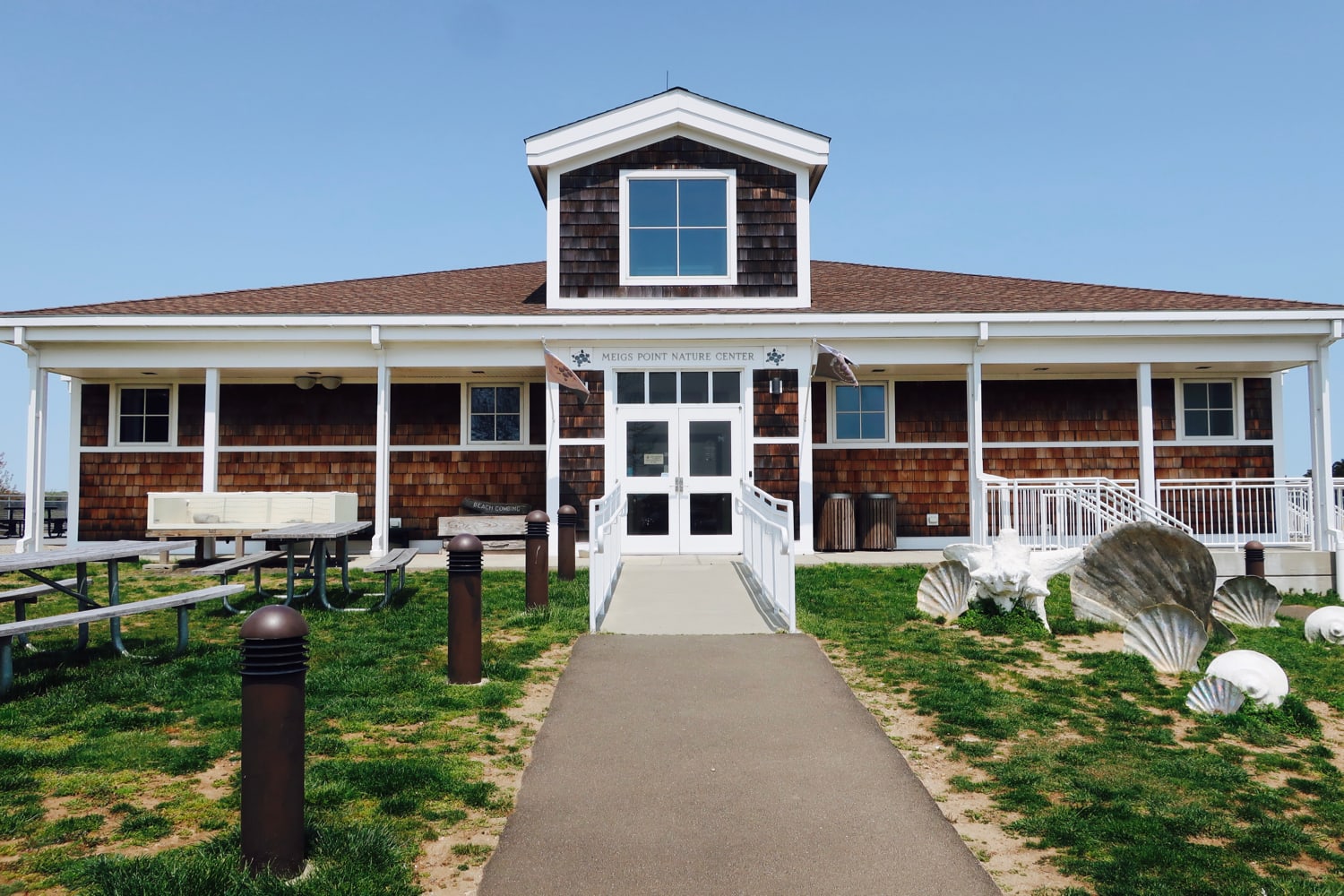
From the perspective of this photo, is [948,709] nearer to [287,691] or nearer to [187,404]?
[287,691]

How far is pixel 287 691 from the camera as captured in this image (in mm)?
3279

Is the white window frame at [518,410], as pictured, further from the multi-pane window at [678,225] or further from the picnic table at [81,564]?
the picnic table at [81,564]

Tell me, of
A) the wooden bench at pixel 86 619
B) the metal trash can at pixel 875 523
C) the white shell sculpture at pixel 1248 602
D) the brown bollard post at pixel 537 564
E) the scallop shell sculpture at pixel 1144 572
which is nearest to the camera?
the wooden bench at pixel 86 619

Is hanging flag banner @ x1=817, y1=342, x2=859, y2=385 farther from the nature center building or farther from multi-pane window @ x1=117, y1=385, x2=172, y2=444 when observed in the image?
multi-pane window @ x1=117, y1=385, x2=172, y2=444

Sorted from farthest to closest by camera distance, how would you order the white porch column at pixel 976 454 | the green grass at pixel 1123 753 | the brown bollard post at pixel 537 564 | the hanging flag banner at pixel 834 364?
the white porch column at pixel 976 454 < the hanging flag banner at pixel 834 364 < the brown bollard post at pixel 537 564 < the green grass at pixel 1123 753

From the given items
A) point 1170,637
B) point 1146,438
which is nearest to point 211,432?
point 1170,637

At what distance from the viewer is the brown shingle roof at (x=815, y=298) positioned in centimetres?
1334

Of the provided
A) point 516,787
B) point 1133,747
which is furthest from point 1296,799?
point 516,787

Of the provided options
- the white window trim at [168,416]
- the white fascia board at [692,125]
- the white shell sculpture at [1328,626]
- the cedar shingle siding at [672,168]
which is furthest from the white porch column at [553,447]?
the white shell sculpture at [1328,626]

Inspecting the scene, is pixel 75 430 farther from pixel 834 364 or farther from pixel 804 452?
pixel 834 364

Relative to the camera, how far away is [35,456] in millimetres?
12961

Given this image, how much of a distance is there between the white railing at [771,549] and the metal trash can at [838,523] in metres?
2.54

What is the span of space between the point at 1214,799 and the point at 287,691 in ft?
13.3

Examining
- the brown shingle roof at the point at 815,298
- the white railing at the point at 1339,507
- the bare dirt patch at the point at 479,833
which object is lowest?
the bare dirt patch at the point at 479,833
